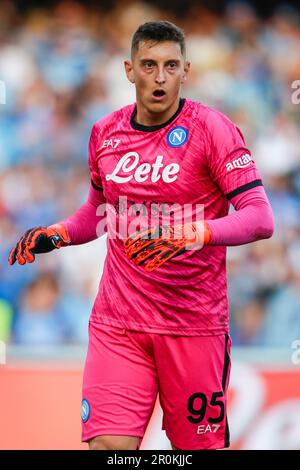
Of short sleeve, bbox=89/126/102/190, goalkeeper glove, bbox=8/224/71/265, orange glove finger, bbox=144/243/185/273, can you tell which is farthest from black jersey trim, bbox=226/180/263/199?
goalkeeper glove, bbox=8/224/71/265

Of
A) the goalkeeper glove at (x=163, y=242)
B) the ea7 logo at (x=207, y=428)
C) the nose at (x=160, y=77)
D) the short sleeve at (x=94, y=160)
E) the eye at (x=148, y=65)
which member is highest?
the eye at (x=148, y=65)

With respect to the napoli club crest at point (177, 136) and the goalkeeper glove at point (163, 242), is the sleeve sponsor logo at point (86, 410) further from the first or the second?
the napoli club crest at point (177, 136)

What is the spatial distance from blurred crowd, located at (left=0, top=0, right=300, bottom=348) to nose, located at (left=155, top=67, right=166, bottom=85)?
368 centimetres

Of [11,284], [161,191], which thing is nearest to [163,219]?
[161,191]

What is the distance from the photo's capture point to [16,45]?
8234mm

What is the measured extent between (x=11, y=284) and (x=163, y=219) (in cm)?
369

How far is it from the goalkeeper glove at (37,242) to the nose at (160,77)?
93cm

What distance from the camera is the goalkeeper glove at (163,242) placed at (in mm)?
3414

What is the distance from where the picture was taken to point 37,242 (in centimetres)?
405

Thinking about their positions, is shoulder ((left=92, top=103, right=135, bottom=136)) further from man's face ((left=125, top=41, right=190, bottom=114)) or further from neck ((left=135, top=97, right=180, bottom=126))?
man's face ((left=125, top=41, right=190, bottom=114))

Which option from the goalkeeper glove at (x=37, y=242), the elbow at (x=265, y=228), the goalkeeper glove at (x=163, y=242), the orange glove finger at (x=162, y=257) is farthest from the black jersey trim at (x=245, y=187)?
the goalkeeper glove at (x=37, y=242)

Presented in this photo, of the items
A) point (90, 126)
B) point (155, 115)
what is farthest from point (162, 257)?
point (90, 126)

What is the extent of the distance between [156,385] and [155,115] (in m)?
1.25

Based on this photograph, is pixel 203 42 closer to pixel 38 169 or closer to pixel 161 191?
pixel 38 169
